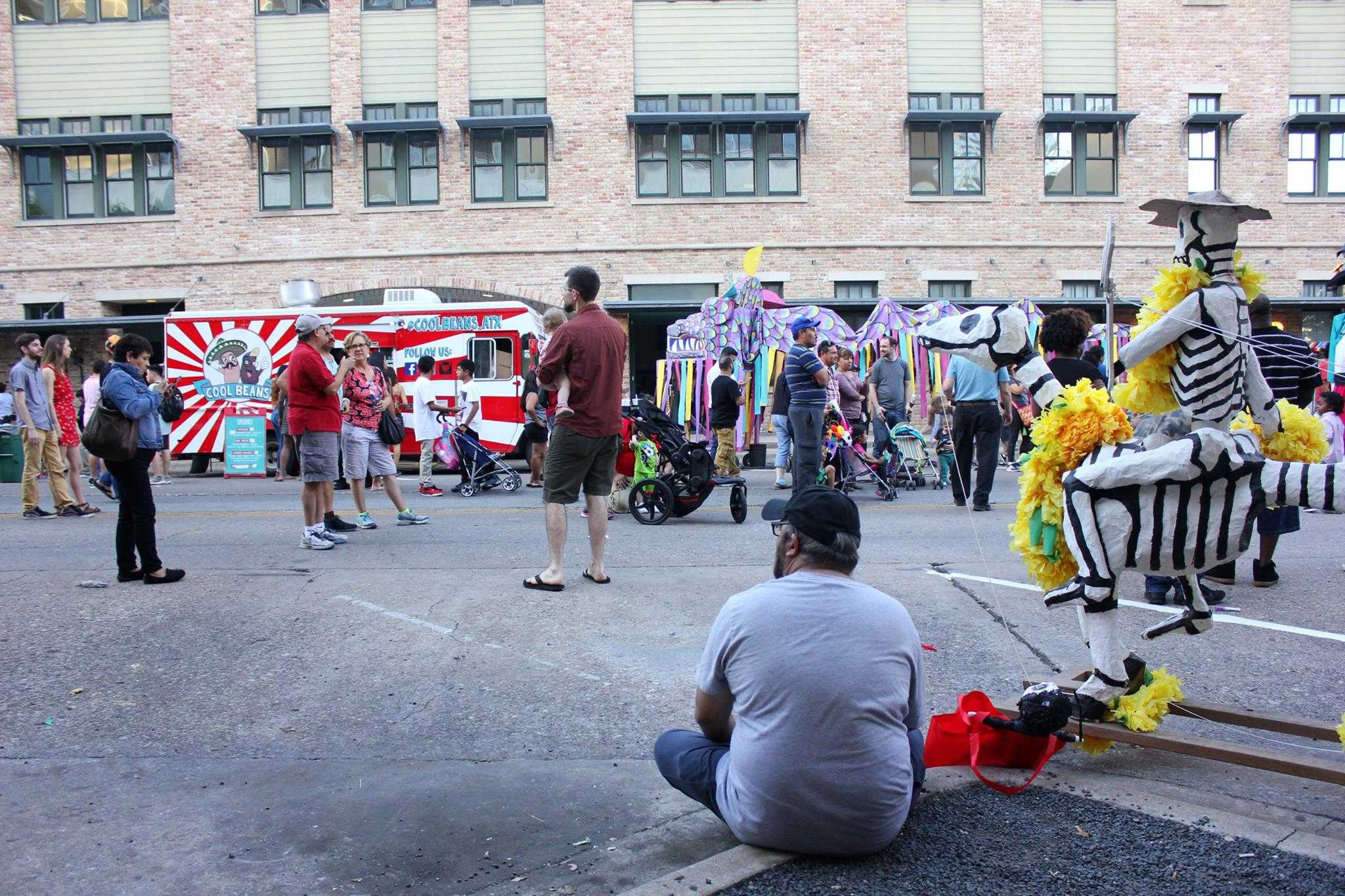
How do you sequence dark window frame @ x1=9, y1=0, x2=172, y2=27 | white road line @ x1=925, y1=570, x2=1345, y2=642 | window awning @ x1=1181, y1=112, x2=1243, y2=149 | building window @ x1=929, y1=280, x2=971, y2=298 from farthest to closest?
dark window frame @ x1=9, y1=0, x2=172, y2=27
building window @ x1=929, y1=280, x2=971, y2=298
window awning @ x1=1181, y1=112, x2=1243, y2=149
white road line @ x1=925, y1=570, x2=1345, y2=642

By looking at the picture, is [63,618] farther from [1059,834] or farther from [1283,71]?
[1283,71]

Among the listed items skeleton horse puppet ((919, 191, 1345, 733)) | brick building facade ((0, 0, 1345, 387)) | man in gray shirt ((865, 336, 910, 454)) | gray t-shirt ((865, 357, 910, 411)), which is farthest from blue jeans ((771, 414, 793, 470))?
brick building facade ((0, 0, 1345, 387))

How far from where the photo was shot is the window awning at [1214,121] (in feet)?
76.1

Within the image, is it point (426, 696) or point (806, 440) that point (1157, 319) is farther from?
point (806, 440)

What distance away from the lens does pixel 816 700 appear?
9.68 feet

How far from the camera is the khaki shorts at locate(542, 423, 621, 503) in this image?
6773 mm

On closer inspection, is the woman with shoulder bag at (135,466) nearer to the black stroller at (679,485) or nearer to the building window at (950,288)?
the black stroller at (679,485)

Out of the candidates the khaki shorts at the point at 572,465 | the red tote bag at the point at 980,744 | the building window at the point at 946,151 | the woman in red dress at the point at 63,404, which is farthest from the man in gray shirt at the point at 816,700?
the building window at the point at 946,151

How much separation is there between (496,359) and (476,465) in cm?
416

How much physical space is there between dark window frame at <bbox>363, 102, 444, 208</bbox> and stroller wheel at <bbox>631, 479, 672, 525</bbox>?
15.7 metres

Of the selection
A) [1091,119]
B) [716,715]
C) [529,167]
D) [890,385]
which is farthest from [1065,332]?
[1091,119]

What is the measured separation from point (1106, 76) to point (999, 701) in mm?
23497

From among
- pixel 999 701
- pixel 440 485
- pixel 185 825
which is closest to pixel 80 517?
pixel 440 485

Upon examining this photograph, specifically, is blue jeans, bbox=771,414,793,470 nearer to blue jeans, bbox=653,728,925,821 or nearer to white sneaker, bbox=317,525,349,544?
white sneaker, bbox=317,525,349,544
